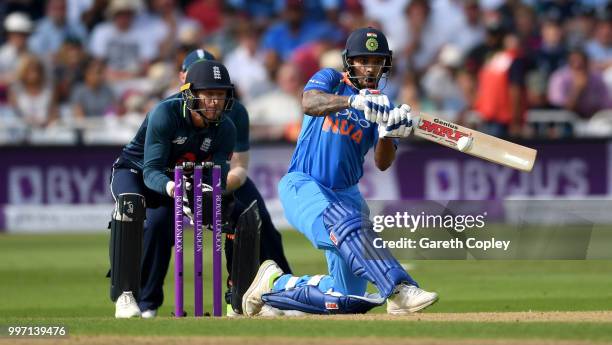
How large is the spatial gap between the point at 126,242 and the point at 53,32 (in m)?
9.82

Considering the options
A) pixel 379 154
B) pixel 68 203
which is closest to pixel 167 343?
pixel 379 154

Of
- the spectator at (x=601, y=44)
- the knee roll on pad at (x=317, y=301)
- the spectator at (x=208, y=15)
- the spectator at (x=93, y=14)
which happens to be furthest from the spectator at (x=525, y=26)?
the knee roll on pad at (x=317, y=301)

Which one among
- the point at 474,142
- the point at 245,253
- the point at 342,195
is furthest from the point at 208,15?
the point at 474,142

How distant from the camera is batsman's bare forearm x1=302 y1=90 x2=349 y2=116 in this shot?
7277 mm

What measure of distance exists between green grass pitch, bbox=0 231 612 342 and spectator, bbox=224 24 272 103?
2.11 metres

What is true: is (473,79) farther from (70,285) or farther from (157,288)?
(157,288)

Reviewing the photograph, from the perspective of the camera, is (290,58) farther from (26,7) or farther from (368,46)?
(368,46)

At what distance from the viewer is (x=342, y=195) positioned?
25.7 feet

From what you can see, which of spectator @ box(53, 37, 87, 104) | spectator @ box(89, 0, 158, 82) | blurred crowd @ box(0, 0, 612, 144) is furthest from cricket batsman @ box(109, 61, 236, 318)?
spectator @ box(89, 0, 158, 82)

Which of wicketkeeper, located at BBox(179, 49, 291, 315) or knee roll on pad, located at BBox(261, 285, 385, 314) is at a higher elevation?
wicketkeeper, located at BBox(179, 49, 291, 315)

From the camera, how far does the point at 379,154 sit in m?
7.72

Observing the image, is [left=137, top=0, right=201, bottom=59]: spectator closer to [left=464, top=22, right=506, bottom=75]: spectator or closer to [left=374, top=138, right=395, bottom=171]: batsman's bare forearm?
[left=464, top=22, right=506, bottom=75]: spectator

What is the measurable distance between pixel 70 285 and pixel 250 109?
5.92 meters

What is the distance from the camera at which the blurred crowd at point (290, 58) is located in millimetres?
15672
